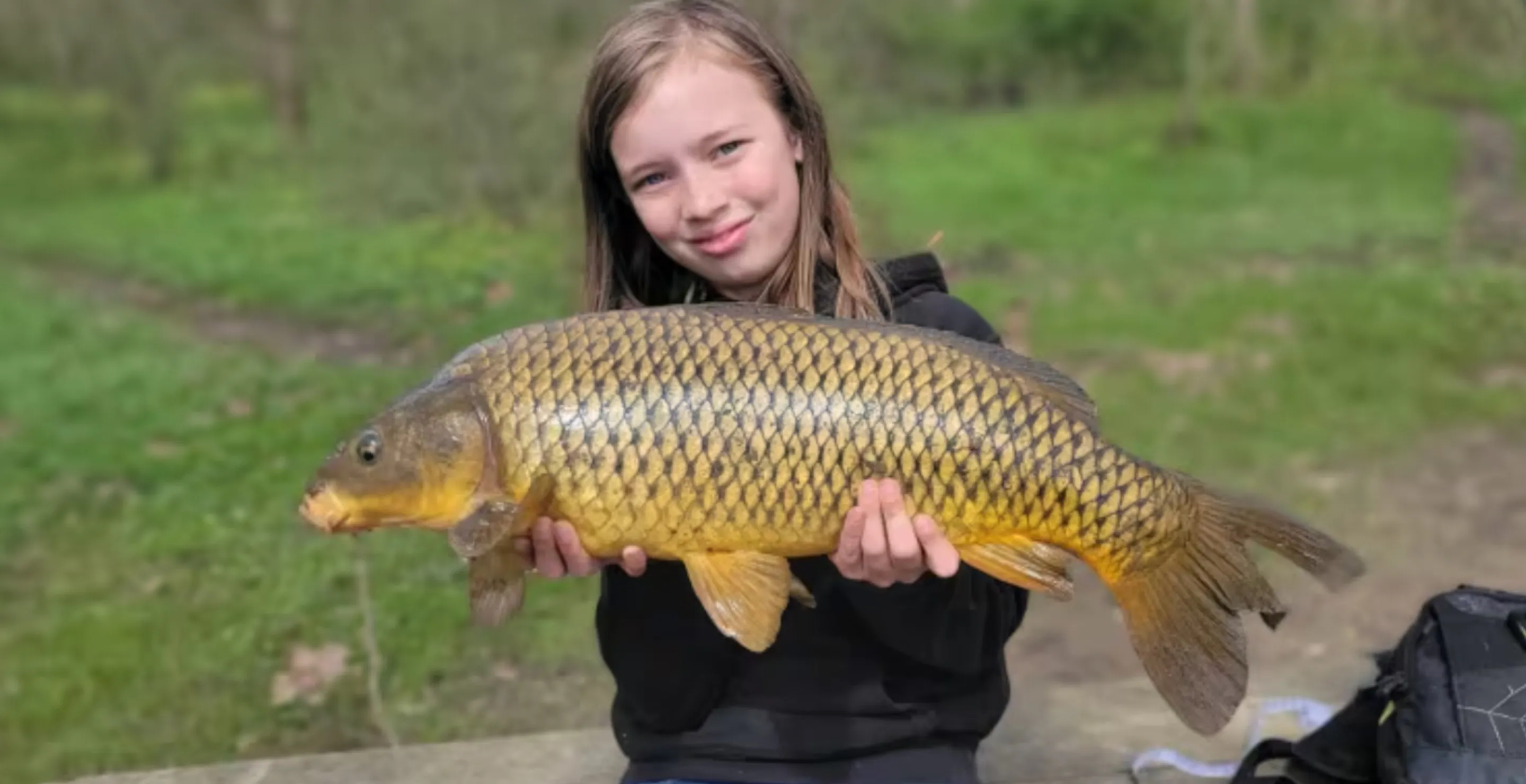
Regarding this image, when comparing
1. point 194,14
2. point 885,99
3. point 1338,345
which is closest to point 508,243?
point 1338,345

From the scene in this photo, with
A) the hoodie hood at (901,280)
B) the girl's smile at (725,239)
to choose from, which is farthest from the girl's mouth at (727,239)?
the hoodie hood at (901,280)

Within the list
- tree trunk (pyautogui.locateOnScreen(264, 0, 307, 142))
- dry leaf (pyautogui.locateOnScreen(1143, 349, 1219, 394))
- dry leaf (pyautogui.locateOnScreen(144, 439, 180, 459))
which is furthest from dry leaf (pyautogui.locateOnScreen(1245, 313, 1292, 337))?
tree trunk (pyautogui.locateOnScreen(264, 0, 307, 142))

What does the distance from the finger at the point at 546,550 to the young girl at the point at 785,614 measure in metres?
0.23

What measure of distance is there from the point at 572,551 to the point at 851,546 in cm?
25

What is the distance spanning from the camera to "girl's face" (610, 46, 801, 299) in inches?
56.9

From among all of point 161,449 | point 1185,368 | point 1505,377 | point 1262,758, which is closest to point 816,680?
point 1262,758

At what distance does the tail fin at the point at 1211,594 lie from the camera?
1265 mm

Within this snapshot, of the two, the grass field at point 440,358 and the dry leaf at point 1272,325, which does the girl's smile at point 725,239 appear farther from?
the dry leaf at point 1272,325

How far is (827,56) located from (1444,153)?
14.2 ft

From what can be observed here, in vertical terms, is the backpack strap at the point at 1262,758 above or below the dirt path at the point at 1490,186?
above

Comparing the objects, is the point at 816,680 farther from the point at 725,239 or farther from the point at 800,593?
the point at 725,239

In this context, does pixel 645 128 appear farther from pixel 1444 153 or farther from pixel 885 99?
pixel 885 99

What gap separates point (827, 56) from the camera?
10.4m

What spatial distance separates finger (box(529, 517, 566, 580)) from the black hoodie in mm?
220
